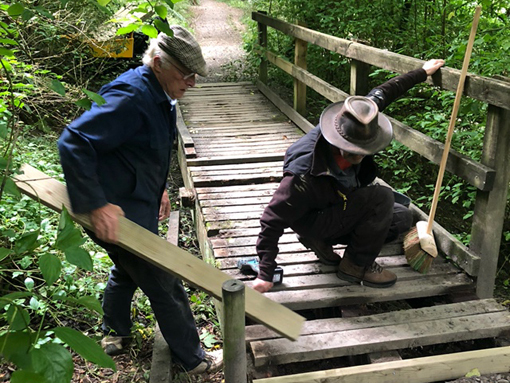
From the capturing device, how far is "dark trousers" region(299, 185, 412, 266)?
3297 millimetres

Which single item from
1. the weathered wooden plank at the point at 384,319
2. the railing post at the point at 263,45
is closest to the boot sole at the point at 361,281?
the weathered wooden plank at the point at 384,319

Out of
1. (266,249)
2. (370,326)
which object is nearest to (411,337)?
(370,326)

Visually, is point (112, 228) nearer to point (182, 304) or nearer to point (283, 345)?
point (182, 304)

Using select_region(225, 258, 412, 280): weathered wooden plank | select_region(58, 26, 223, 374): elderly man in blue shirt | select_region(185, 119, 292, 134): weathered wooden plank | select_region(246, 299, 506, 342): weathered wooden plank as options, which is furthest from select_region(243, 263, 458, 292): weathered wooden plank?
select_region(185, 119, 292, 134): weathered wooden plank

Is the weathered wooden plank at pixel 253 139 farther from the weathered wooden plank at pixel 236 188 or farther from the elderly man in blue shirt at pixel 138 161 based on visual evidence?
the elderly man in blue shirt at pixel 138 161

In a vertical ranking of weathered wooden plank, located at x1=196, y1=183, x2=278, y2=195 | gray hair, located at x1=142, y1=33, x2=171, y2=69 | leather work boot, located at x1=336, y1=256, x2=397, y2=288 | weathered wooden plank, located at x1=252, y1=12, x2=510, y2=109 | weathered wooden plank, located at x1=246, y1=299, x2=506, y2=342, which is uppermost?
gray hair, located at x1=142, y1=33, x2=171, y2=69

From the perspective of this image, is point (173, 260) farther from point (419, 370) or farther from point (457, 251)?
point (457, 251)

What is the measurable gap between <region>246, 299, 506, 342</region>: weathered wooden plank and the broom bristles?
1.17 ft

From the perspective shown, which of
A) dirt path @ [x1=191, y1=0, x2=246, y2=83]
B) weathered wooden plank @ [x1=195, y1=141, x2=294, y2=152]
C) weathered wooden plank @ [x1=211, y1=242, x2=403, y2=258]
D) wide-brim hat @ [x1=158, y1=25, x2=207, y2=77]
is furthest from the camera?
dirt path @ [x1=191, y1=0, x2=246, y2=83]

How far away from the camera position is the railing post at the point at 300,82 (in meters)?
6.79

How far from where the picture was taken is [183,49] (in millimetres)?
2514

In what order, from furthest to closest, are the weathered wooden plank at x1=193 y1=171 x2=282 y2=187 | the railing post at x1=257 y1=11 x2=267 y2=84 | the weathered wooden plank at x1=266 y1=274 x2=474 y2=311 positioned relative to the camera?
the railing post at x1=257 y1=11 x2=267 y2=84
the weathered wooden plank at x1=193 y1=171 x2=282 y2=187
the weathered wooden plank at x1=266 y1=274 x2=474 y2=311

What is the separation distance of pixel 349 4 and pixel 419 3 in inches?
42.4

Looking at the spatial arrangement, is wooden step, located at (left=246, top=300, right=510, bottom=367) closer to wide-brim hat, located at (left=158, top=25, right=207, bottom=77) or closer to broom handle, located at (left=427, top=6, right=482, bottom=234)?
broom handle, located at (left=427, top=6, right=482, bottom=234)
